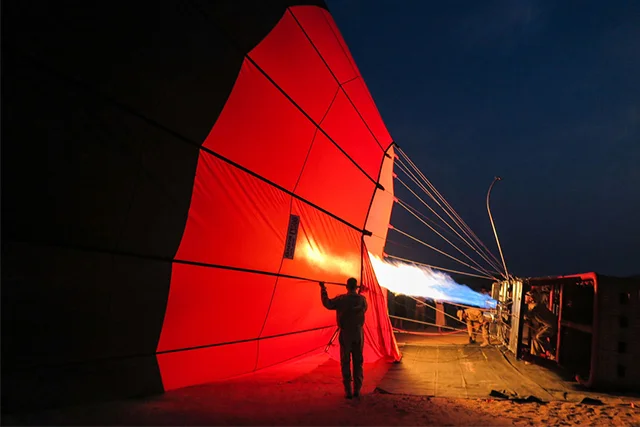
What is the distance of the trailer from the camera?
489 cm

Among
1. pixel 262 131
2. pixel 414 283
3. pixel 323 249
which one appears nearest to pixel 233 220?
pixel 262 131

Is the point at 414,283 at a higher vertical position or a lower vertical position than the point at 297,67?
lower

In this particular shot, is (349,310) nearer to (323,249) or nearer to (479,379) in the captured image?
(323,249)

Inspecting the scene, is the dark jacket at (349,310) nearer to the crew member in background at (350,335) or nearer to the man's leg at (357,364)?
the crew member in background at (350,335)

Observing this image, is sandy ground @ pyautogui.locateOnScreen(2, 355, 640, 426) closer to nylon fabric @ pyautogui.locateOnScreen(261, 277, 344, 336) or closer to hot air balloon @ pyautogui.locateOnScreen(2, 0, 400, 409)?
hot air balloon @ pyautogui.locateOnScreen(2, 0, 400, 409)

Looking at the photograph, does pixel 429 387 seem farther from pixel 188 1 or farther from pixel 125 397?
pixel 188 1

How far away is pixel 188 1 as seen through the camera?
3.74 meters

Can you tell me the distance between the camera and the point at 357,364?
15.2ft

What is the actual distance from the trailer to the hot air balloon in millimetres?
3244

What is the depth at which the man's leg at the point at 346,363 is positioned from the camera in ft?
15.0

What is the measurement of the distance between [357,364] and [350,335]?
30 centimetres

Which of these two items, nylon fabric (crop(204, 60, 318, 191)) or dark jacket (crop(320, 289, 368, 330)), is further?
dark jacket (crop(320, 289, 368, 330))

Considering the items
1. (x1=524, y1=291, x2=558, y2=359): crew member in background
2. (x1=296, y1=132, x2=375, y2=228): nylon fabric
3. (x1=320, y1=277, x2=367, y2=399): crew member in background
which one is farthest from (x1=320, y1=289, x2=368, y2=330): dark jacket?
Result: (x1=524, y1=291, x2=558, y2=359): crew member in background

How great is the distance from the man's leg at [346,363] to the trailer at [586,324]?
277 cm
